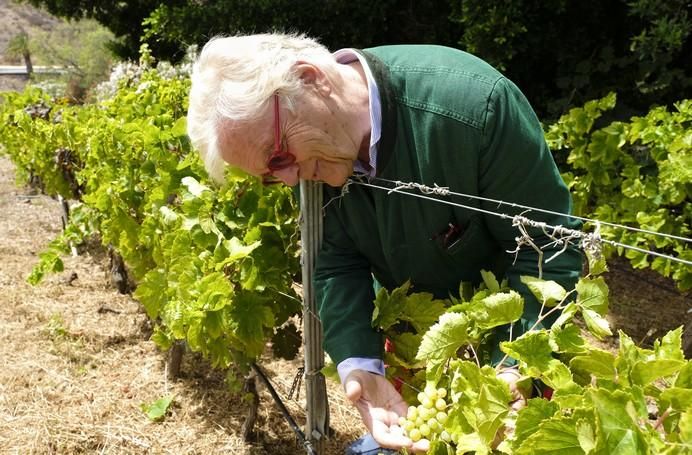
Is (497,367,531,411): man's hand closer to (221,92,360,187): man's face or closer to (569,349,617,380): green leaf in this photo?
(569,349,617,380): green leaf

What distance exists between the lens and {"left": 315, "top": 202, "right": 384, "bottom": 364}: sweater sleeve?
1575 mm

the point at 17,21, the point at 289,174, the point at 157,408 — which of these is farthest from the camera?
the point at 17,21

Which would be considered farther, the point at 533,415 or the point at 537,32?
the point at 537,32

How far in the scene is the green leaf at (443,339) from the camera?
1164 millimetres

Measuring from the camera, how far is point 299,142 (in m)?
1.37

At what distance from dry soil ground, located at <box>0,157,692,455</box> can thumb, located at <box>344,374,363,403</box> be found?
3.26 feet

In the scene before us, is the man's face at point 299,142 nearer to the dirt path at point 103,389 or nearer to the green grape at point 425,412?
the green grape at point 425,412

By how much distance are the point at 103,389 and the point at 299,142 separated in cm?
245

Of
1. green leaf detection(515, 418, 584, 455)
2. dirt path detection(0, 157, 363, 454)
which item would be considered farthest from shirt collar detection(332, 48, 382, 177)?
dirt path detection(0, 157, 363, 454)

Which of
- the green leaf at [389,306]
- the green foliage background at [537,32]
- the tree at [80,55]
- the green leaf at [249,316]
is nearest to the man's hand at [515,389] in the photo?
the green leaf at [389,306]

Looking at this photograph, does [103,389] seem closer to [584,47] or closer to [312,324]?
[312,324]

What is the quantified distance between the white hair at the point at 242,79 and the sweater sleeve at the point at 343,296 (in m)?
0.39

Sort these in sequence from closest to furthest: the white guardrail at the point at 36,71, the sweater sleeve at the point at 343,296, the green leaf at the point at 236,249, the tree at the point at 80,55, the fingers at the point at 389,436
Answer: the fingers at the point at 389,436 → the sweater sleeve at the point at 343,296 → the green leaf at the point at 236,249 → the tree at the point at 80,55 → the white guardrail at the point at 36,71

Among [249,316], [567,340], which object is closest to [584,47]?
[249,316]
